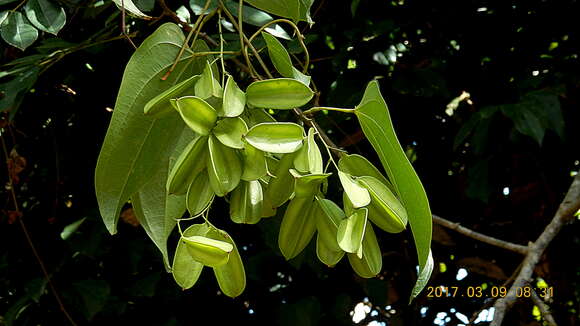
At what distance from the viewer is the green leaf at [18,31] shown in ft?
3.68

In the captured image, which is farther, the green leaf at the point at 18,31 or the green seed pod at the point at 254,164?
the green leaf at the point at 18,31

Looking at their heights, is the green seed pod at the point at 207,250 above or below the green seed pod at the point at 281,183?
below

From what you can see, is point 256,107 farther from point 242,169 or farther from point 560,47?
point 560,47

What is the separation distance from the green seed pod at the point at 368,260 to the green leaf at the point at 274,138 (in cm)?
11

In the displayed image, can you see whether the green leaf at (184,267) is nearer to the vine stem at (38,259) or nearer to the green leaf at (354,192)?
the green leaf at (354,192)

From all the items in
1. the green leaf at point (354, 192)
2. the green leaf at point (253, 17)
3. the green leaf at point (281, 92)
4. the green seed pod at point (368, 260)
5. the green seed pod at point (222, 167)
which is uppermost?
the green leaf at point (281, 92)

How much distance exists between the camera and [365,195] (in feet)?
1.95

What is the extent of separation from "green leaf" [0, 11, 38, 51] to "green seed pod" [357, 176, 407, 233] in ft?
2.30

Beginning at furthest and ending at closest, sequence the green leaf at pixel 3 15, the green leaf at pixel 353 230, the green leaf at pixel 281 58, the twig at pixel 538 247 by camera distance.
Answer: the green leaf at pixel 3 15, the twig at pixel 538 247, the green leaf at pixel 281 58, the green leaf at pixel 353 230

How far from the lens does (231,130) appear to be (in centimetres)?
58

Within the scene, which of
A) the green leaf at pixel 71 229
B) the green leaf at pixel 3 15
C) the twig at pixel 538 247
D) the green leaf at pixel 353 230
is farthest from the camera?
the green leaf at pixel 71 229

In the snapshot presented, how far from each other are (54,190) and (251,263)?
0.51m

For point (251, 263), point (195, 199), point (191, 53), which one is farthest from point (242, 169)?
point (251, 263)
